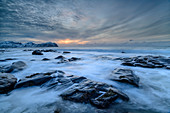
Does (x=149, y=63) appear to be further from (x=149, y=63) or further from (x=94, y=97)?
(x=94, y=97)

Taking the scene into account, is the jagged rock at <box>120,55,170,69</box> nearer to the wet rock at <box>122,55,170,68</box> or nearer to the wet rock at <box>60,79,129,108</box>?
the wet rock at <box>122,55,170,68</box>

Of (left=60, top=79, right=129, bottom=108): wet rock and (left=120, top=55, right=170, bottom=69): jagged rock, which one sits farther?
(left=120, top=55, right=170, bottom=69): jagged rock

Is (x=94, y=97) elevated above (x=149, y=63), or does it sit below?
below

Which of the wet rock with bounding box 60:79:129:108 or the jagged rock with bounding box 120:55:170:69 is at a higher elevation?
the jagged rock with bounding box 120:55:170:69

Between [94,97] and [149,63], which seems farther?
[149,63]

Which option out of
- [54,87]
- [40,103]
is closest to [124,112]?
[40,103]

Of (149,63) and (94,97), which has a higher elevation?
(149,63)

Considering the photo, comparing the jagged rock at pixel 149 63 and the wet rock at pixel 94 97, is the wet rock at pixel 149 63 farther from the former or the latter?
the wet rock at pixel 94 97

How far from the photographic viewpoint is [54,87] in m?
2.55

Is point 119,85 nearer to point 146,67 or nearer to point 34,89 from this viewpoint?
point 34,89

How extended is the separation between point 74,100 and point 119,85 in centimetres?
178

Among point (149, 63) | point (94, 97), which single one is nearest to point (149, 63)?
point (149, 63)

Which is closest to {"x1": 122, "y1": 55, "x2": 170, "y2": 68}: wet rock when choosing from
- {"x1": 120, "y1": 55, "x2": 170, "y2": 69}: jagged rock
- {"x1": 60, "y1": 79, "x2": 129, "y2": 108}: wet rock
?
{"x1": 120, "y1": 55, "x2": 170, "y2": 69}: jagged rock

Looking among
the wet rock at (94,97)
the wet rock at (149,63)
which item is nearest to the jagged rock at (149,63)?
the wet rock at (149,63)
